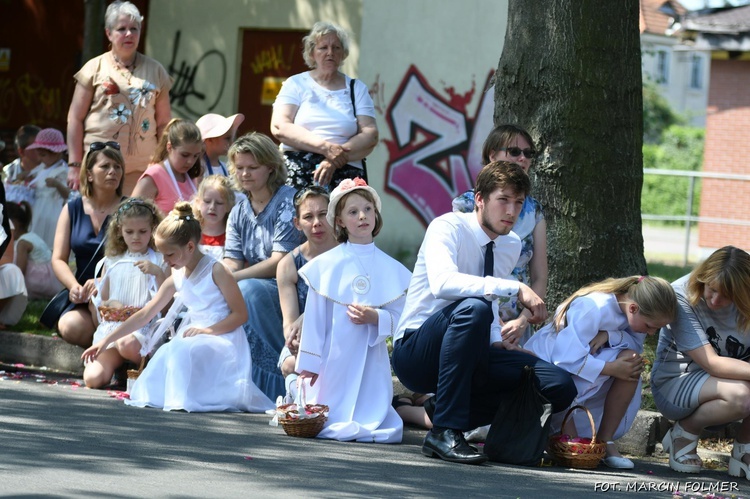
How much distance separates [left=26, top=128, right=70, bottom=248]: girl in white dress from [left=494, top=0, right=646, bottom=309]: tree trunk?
532 cm

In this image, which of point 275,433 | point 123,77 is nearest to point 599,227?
point 275,433

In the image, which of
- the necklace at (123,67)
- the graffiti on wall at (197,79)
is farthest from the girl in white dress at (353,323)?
the graffiti on wall at (197,79)

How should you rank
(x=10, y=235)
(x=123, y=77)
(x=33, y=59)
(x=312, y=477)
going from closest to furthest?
1. (x=312, y=477)
2. (x=10, y=235)
3. (x=123, y=77)
4. (x=33, y=59)

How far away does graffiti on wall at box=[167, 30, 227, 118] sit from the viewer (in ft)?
52.8

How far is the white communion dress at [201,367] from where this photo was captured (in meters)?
7.73

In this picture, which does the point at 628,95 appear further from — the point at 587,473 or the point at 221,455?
the point at 221,455

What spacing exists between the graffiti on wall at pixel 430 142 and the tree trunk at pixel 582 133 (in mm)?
7395

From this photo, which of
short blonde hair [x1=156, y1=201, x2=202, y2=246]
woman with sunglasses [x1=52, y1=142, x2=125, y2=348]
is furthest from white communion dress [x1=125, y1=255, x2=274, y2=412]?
woman with sunglasses [x1=52, y1=142, x2=125, y2=348]

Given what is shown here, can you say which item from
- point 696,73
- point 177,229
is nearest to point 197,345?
point 177,229

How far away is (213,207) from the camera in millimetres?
8984

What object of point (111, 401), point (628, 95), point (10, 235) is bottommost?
point (111, 401)

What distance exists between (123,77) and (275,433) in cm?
429

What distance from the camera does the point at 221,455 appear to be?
6.16 meters

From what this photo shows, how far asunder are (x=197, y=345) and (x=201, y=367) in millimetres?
140
